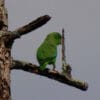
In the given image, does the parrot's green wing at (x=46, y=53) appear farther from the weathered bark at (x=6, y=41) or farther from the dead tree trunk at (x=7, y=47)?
the weathered bark at (x=6, y=41)

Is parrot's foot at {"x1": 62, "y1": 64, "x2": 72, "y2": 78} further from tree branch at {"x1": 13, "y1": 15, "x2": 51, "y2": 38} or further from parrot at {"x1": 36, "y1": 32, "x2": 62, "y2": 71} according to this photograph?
tree branch at {"x1": 13, "y1": 15, "x2": 51, "y2": 38}

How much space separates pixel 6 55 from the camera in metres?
2.86

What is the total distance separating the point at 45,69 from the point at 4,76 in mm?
577

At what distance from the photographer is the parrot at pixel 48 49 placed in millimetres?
3553

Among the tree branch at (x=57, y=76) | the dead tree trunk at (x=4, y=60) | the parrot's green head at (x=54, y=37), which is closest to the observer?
the dead tree trunk at (x=4, y=60)

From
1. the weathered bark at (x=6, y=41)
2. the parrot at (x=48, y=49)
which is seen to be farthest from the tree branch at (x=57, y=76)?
the weathered bark at (x=6, y=41)

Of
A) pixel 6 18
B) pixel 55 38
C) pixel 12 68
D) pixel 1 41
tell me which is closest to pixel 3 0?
pixel 6 18

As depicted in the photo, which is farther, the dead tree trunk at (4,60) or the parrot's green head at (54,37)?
the parrot's green head at (54,37)

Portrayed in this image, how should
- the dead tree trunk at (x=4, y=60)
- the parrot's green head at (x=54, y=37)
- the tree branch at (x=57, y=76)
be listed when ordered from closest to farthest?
the dead tree trunk at (x=4, y=60) < the tree branch at (x=57, y=76) < the parrot's green head at (x=54, y=37)

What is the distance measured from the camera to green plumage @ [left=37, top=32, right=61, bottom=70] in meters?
3.55

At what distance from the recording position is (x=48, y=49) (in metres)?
3.67

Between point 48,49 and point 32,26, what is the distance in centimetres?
80

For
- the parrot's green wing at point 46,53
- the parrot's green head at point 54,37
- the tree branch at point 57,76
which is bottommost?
the tree branch at point 57,76

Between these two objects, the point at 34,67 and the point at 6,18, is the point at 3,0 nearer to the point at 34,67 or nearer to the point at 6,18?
the point at 6,18
